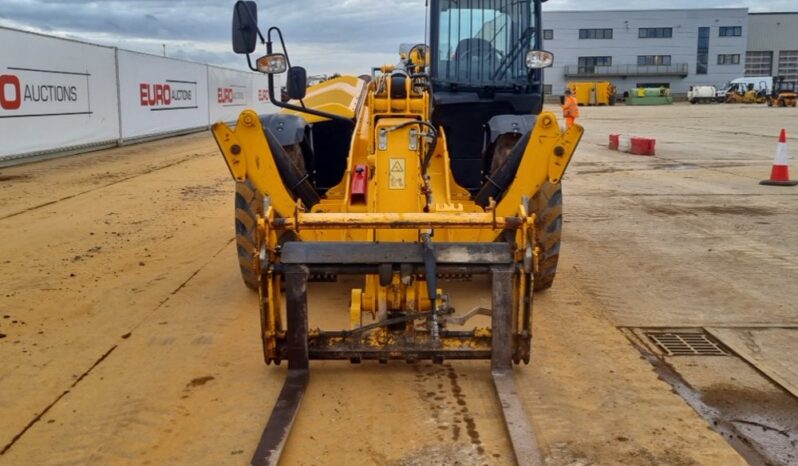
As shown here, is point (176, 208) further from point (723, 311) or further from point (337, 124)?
point (723, 311)

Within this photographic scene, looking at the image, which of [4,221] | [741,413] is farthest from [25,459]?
[4,221]

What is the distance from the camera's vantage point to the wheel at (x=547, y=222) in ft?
18.3

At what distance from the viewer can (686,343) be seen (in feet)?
16.8

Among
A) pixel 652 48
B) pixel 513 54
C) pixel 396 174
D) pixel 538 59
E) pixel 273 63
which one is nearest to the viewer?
pixel 273 63

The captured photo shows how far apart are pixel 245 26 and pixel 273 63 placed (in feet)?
1.28

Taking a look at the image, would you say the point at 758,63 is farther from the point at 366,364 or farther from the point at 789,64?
the point at 366,364

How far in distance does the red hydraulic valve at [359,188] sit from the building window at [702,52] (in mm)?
79545

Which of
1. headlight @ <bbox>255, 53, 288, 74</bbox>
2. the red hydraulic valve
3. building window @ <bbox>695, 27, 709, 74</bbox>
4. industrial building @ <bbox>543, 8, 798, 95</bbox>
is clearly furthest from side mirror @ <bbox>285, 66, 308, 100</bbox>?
building window @ <bbox>695, 27, 709, 74</bbox>

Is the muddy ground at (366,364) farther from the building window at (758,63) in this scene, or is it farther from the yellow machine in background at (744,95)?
the building window at (758,63)

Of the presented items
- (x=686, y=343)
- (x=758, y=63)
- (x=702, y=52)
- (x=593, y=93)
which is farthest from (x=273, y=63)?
(x=758, y=63)

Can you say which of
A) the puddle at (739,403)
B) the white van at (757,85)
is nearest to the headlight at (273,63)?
the puddle at (739,403)

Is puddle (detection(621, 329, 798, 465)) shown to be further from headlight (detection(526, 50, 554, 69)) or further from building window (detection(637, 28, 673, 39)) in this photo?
building window (detection(637, 28, 673, 39))

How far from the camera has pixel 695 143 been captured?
73.3ft

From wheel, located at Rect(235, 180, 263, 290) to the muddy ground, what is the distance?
0.86ft
